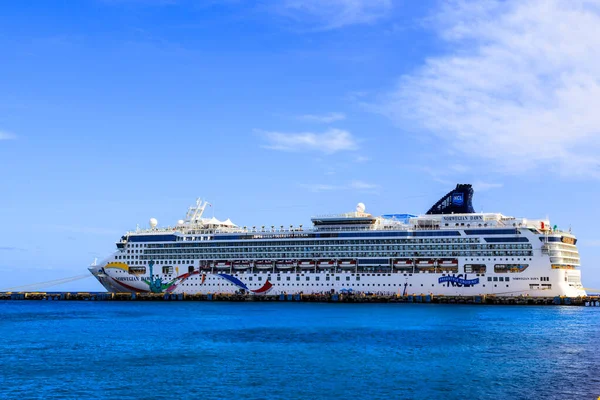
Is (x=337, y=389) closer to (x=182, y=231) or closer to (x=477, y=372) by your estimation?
(x=477, y=372)

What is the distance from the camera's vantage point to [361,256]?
260 feet

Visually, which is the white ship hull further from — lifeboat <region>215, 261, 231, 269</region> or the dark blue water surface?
the dark blue water surface

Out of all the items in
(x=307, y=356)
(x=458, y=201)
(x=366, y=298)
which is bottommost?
(x=307, y=356)

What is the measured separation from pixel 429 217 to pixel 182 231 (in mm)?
32557

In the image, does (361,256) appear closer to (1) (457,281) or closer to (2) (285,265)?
(2) (285,265)

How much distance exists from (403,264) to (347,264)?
6580mm

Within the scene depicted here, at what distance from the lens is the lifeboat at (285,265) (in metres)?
82.1

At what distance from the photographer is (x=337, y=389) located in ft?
96.6

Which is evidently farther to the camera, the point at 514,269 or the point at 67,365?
the point at 514,269

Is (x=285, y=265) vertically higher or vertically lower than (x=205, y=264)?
lower

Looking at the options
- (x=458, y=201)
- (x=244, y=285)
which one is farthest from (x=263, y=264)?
(x=458, y=201)

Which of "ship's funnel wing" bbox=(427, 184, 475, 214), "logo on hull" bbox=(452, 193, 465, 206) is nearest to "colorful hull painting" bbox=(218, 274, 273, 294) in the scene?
"ship's funnel wing" bbox=(427, 184, 475, 214)

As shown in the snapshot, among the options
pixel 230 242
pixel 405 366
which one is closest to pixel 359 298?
pixel 230 242

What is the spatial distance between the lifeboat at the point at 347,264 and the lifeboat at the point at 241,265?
12.1 meters
